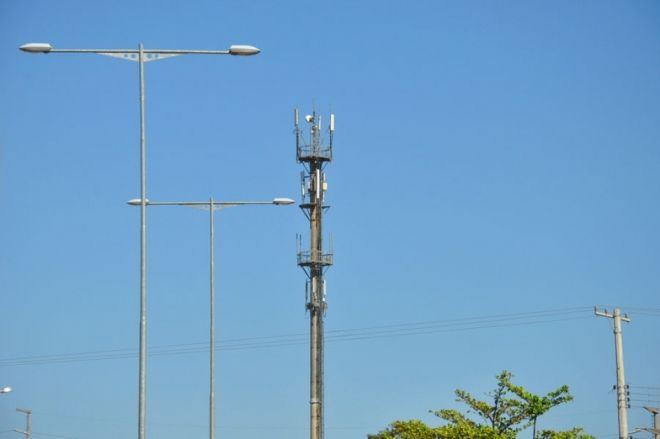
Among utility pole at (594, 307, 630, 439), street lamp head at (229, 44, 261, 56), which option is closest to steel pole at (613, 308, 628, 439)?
utility pole at (594, 307, 630, 439)

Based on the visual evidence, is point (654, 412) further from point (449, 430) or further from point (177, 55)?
point (177, 55)

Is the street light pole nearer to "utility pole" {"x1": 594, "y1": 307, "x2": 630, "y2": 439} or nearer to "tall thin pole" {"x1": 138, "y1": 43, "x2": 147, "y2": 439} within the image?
"tall thin pole" {"x1": 138, "y1": 43, "x2": 147, "y2": 439}

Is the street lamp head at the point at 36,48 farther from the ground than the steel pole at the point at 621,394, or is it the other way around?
the street lamp head at the point at 36,48

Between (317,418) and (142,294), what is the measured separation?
5112 centimetres

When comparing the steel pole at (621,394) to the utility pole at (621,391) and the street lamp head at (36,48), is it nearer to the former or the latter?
the utility pole at (621,391)

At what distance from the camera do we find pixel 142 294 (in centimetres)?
4131

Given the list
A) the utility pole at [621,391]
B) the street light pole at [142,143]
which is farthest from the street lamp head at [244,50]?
the utility pole at [621,391]

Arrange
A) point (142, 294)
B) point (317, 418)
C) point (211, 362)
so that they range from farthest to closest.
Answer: point (317, 418)
point (211, 362)
point (142, 294)

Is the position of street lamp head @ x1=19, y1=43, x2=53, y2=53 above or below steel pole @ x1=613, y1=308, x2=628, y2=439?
above

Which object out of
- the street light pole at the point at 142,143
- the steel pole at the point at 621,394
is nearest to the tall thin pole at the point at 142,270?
the street light pole at the point at 142,143

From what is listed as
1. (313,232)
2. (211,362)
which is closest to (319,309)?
(313,232)

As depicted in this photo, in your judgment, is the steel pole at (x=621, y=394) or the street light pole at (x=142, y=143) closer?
the street light pole at (x=142, y=143)

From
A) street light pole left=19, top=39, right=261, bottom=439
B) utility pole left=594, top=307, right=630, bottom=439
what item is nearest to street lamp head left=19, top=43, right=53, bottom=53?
street light pole left=19, top=39, right=261, bottom=439

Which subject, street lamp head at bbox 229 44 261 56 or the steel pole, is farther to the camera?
the steel pole
